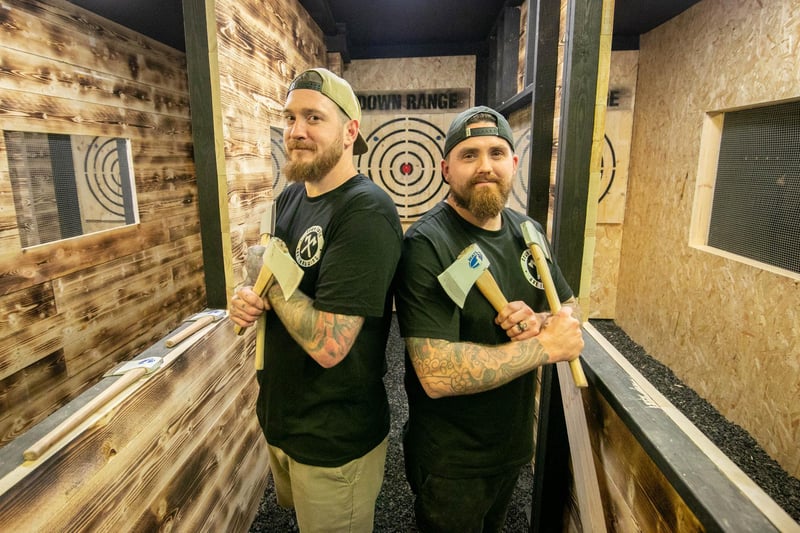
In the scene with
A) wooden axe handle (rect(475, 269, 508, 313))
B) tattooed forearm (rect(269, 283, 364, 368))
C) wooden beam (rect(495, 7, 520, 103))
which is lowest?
tattooed forearm (rect(269, 283, 364, 368))

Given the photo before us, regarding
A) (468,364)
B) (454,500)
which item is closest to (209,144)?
(468,364)

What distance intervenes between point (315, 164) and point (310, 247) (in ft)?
0.69

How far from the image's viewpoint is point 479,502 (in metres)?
1.12

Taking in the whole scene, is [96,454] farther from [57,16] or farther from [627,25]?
[627,25]

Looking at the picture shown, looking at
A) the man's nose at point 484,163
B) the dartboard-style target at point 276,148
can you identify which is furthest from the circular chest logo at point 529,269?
the dartboard-style target at point 276,148

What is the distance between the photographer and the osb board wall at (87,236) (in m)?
1.73

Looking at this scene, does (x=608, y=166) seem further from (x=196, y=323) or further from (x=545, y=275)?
(x=196, y=323)

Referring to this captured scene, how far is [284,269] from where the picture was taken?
1002 mm

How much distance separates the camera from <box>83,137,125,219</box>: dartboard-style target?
2.27 metres

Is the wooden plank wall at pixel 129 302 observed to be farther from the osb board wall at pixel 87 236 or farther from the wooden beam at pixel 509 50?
the wooden beam at pixel 509 50

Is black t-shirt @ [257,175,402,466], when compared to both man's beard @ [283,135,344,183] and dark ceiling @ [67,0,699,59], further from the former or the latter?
dark ceiling @ [67,0,699,59]

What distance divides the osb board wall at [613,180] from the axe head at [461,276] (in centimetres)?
288

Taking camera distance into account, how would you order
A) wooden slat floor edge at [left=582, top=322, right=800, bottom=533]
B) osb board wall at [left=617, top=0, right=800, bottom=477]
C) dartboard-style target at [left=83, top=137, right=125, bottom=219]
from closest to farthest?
wooden slat floor edge at [left=582, top=322, right=800, bottom=533], osb board wall at [left=617, top=0, right=800, bottom=477], dartboard-style target at [left=83, top=137, right=125, bottom=219]

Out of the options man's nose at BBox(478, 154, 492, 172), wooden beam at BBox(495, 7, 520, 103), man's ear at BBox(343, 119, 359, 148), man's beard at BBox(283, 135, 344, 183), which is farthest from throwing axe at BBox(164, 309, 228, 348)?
wooden beam at BBox(495, 7, 520, 103)
